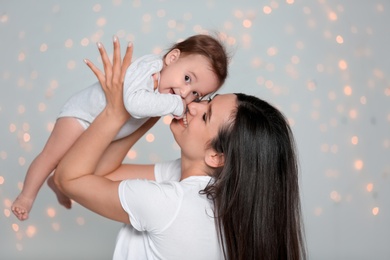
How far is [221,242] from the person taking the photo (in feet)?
5.77

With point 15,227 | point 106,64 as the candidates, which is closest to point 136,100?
point 106,64

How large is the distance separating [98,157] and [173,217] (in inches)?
10.8

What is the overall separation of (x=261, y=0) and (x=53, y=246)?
152 cm

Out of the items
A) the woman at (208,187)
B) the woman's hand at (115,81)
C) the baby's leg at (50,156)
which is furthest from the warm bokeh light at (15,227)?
the woman's hand at (115,81)

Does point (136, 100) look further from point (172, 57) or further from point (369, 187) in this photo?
point (369, 187)

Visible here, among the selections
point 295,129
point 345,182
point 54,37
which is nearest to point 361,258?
point 345,182

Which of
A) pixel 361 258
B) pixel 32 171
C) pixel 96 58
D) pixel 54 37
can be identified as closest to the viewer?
pixel 32 171

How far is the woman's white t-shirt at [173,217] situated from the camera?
5.47 feet

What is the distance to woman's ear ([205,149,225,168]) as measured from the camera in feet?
5.90

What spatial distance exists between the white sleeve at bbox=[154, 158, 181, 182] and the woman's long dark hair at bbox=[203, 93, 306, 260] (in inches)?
10.7

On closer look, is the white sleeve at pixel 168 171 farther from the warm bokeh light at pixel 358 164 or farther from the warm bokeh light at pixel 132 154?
the warm bokeh light at pixel 358 164

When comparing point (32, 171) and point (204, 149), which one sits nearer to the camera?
point (204, 149)

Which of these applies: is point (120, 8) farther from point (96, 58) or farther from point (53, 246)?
point (53, 246)

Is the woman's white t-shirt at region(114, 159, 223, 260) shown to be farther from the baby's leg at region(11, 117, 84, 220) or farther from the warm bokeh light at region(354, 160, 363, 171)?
the warm bokeh light at region(354, 160, 363, 171)
